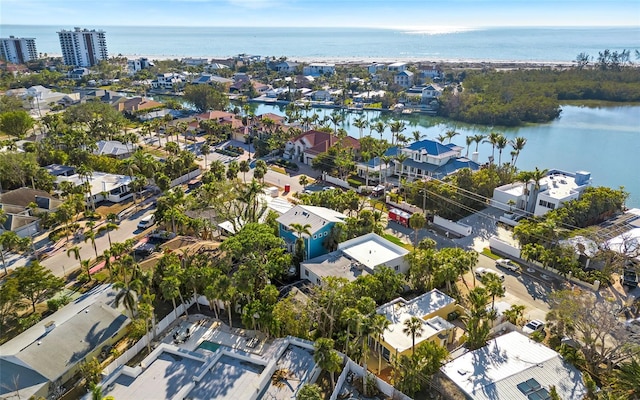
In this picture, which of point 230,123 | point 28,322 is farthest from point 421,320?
point 230,123

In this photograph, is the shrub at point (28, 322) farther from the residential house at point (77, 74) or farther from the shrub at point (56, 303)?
the residential house at point (77, 74)

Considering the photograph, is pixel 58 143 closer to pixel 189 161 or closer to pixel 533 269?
A: pixel 189 161

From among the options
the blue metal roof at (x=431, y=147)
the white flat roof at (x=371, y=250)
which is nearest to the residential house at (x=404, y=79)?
the blue metal roof at (x=431, y=147)

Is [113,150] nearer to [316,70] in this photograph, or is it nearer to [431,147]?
[431,147]

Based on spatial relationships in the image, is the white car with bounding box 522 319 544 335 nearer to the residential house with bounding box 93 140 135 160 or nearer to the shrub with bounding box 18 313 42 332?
the shrub with bounding box 18 313 42 332

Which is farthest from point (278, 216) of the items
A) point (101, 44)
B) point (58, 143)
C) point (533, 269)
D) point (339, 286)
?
point (101, 44)
